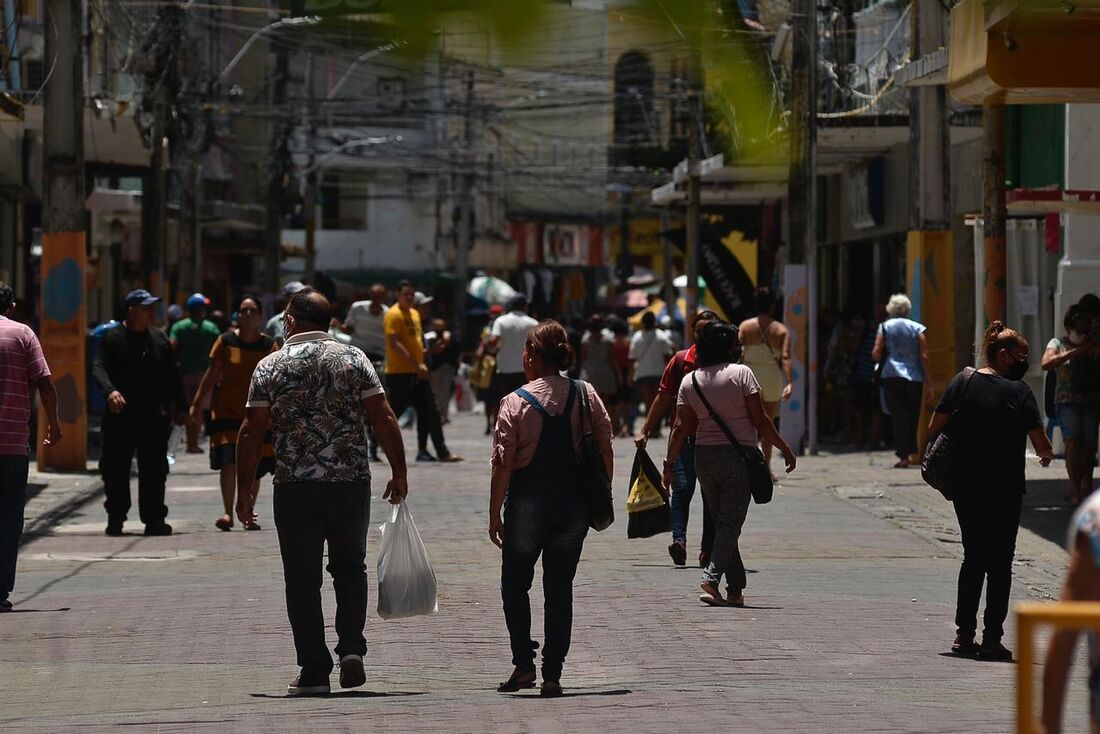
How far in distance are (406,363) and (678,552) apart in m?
A: 8.42

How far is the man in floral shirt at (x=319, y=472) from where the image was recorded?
760 centimetres

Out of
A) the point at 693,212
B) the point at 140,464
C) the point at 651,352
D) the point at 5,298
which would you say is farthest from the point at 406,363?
the point at 693,212

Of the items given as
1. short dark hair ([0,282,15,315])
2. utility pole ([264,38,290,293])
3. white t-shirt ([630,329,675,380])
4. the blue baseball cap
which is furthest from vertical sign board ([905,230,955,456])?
utility pole ([264,38,290,293])

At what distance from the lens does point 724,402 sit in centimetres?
1033

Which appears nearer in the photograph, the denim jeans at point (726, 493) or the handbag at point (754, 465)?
the denim jeans at point (726, 493)

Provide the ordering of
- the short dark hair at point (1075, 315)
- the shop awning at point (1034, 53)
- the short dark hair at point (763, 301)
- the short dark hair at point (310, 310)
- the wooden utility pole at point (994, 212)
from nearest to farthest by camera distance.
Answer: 1. the short dark hair at point (310, 310)
2. the shop awning at point (1034, 53)
3. the wooden utility pole at point (994, 212)
4. the short dark hair at point (1075, 315)
5. the short dark hair at point (763, 301)

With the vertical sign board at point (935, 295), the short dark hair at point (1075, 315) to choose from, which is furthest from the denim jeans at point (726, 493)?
the vertical sign board at point (935, 295)

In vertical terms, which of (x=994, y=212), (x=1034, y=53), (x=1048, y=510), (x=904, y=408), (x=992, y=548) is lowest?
(x=1048, y=510)

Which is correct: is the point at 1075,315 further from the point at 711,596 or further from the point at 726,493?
the point at 711,596

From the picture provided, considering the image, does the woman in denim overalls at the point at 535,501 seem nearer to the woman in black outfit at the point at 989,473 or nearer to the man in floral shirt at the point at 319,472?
the man in floral shirt at the point at 319,472

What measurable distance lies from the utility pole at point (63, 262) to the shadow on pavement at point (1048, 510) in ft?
29.6

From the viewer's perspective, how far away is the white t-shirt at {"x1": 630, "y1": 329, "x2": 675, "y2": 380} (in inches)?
1023

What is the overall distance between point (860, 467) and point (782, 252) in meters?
14.0

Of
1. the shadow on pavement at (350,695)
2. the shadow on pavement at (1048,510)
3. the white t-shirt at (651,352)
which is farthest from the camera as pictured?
the white t-shirt at (651,352)
